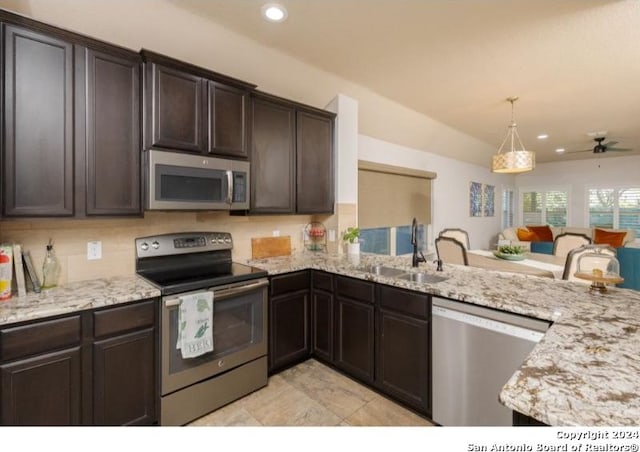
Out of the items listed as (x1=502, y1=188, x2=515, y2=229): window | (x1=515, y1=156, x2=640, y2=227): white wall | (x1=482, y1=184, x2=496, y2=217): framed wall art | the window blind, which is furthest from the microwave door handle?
(x1=515, y1=156, x2=640, y2=227): white wall

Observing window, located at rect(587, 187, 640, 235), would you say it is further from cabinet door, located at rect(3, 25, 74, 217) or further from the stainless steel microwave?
cabinet door, located at rect(3, 25, 74, 217)

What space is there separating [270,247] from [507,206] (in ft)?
25.7

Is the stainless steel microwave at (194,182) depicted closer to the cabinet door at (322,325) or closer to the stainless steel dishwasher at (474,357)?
the cabinet door at (322,325)

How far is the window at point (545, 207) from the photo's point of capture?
26.1ft

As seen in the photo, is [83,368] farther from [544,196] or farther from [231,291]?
[544,196]

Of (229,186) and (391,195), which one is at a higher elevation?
(391,195)

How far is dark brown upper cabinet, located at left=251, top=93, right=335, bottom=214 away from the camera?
2.66 m

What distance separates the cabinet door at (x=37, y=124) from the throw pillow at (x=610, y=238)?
8.15 m

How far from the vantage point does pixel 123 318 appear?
5.63ft

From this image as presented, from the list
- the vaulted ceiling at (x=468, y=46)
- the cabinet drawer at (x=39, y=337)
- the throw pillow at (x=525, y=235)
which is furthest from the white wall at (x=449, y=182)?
the cabinet drawer at (x=39, y=337)

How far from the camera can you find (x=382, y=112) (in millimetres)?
3850

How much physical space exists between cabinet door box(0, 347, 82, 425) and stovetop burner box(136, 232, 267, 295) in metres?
0.58

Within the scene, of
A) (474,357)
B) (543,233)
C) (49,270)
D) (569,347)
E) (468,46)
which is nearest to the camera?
(569,347)

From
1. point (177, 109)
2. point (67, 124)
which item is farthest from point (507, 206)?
point (67, 124)
